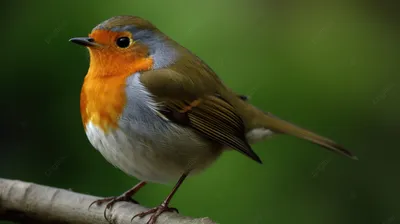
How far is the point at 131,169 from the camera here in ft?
9.41

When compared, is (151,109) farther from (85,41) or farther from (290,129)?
(290,129)

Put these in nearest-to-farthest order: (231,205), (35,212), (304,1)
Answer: (35,212) → (231,205) → (304,1)

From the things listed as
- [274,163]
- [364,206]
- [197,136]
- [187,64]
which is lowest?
[364,206]

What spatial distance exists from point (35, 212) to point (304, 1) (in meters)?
1.69

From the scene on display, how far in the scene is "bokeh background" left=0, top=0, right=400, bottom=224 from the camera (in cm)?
327

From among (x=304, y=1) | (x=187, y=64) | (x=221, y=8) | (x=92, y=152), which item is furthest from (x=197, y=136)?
(x=304, y=1)

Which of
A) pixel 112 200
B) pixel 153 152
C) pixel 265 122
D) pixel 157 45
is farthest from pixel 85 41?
pixel 265 122

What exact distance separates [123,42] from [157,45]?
0.12 meters

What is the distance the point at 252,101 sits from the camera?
339cm

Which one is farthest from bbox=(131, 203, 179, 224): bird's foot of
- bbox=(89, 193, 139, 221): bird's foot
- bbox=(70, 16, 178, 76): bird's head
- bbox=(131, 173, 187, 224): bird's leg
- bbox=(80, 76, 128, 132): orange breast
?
bbox=(70, 16, 178, 76): bird's head

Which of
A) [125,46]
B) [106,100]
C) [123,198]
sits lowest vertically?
[123,198]

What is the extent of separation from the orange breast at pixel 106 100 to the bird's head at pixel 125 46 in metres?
0.03

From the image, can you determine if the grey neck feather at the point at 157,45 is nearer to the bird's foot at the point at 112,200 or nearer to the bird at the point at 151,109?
the bird at the point at 151,109

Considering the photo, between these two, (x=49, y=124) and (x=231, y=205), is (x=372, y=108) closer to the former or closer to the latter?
(x=231, y=205)
